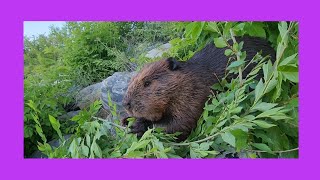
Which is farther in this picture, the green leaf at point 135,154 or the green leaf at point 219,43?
the green leaf at point 219,43

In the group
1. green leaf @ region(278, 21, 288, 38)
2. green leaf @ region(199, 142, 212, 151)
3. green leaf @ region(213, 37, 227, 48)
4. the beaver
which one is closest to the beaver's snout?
the beaver

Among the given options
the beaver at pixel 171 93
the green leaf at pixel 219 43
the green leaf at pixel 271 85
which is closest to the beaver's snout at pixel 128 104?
the beaver at pixel 171 93

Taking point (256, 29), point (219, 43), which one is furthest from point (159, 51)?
point (256, 29)

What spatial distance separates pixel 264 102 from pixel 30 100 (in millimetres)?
1033

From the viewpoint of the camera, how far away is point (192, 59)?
2.56m

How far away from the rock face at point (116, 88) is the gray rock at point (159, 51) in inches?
5.5

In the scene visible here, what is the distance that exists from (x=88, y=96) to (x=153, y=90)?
1.11ft

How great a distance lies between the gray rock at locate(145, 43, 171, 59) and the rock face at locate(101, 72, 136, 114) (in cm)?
14

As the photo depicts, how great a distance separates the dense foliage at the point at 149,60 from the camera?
7.56ft

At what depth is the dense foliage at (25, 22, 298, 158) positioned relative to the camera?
2305 millimetres

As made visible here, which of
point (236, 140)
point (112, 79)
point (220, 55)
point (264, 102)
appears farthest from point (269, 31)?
point (112, 79)

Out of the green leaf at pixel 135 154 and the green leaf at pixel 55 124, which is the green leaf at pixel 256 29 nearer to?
the green leaf at pixel 135 154

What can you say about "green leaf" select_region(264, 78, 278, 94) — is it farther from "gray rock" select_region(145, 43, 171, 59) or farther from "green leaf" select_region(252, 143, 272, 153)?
"gray rock" select_region(145, 43, 171, 59)

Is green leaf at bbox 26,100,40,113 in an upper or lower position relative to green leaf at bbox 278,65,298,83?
lower
